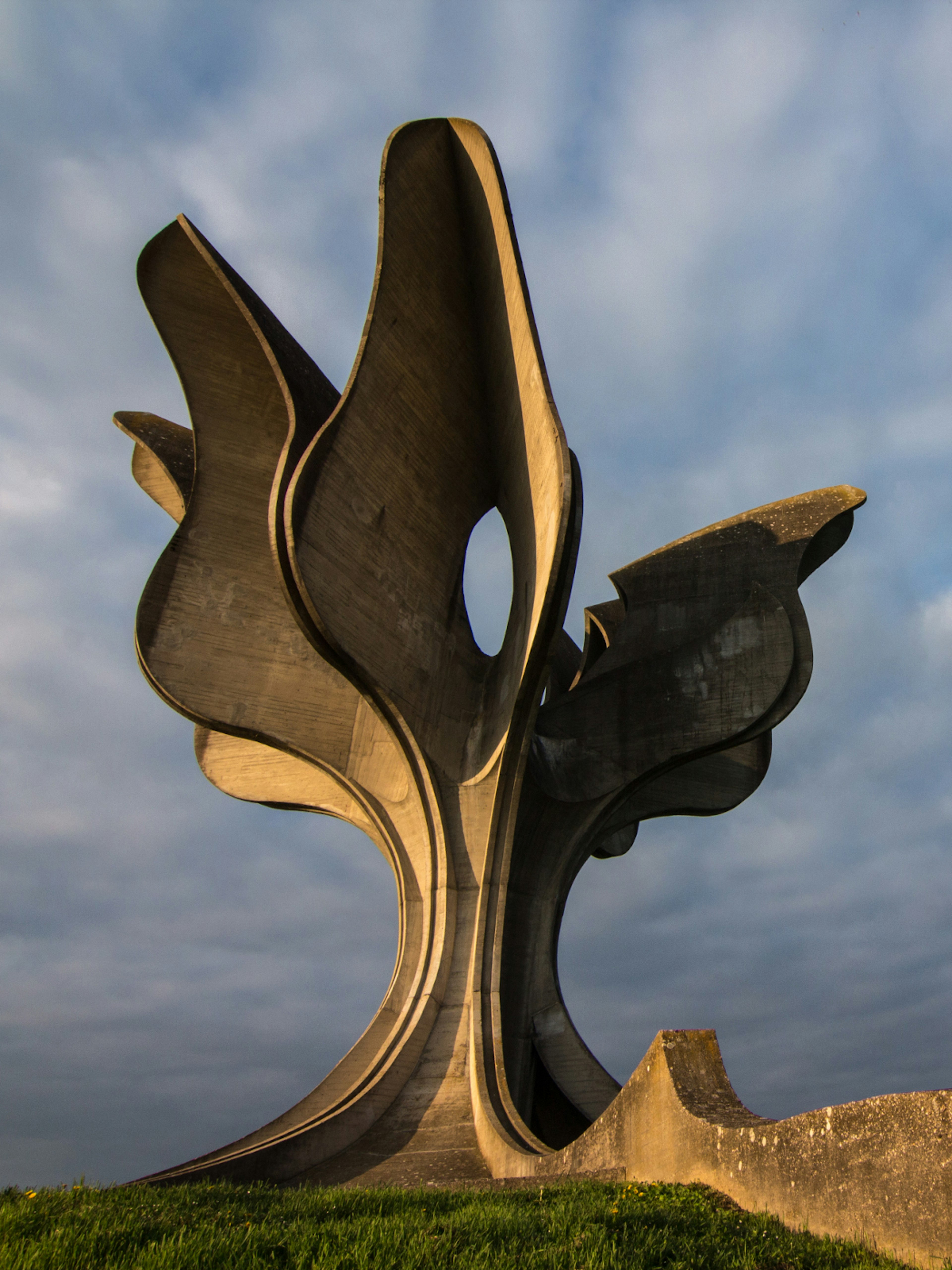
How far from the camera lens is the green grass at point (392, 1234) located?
4.73 metres

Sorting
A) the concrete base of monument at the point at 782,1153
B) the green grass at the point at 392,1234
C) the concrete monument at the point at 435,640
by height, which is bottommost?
the green grass at the point at 392,1234

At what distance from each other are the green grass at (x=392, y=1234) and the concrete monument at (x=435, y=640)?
12.8ft

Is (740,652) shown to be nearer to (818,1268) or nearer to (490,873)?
(490,873)

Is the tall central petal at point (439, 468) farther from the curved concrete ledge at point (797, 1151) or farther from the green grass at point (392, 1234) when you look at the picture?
the green grass at point (392, 1234)

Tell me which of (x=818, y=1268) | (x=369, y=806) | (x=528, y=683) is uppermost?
(x=528, y=683)

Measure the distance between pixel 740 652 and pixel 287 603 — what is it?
6631 mm

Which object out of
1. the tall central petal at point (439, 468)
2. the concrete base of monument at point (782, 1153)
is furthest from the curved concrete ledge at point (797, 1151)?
the tall central petal at point (439, 468)

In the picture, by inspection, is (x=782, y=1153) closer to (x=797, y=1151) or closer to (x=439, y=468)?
(x=797, y=1151)

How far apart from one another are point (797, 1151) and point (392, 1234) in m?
2.48

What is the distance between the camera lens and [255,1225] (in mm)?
5574

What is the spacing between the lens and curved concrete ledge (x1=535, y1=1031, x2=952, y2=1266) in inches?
202

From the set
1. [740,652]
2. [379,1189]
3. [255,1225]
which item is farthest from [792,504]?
[255,1225]

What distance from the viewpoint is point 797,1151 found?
5984 mm

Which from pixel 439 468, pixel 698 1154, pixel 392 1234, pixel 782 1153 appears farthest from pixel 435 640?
pixel 392 1234
